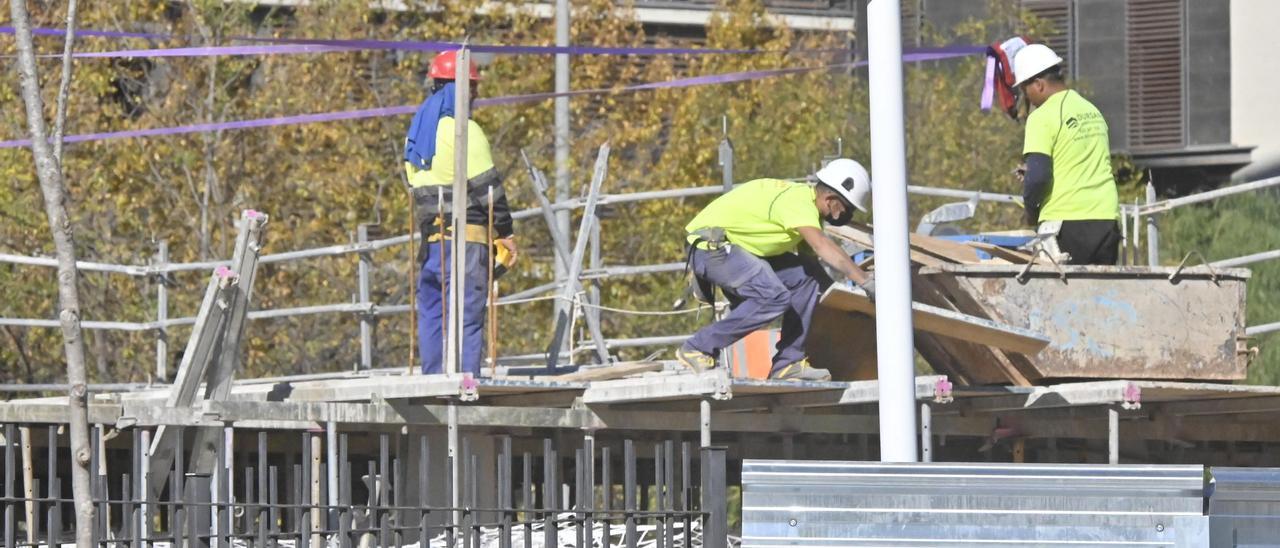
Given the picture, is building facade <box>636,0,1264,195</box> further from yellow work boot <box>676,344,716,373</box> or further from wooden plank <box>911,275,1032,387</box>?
yellow work boot <box>676,344,716,373</box>

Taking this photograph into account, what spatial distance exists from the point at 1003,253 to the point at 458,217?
2.97 m

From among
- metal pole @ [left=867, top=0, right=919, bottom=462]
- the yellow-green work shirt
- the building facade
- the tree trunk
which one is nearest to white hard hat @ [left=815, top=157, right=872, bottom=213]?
the yellow-green work shirt

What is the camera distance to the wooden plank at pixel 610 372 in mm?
11651

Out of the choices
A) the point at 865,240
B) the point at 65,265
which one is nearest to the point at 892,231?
the point at 65,265

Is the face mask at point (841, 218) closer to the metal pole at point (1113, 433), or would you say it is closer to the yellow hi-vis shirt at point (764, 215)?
the yellow hi-vis shirt at point (764, 215)

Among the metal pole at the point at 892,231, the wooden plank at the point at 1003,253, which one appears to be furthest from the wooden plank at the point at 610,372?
the metal pole at the point at 892,231

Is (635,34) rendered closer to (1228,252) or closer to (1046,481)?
(1228,252)

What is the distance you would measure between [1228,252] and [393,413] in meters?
18.4

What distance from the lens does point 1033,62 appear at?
1163cm

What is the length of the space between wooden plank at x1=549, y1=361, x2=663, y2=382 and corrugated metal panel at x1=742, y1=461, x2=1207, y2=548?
4.66 meters

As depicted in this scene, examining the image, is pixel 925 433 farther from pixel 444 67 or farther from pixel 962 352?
pixel 444 67

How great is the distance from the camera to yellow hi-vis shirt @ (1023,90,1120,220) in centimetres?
1156

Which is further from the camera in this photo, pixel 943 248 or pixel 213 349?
pixel 943 248

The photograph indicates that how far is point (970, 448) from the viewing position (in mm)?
13023
